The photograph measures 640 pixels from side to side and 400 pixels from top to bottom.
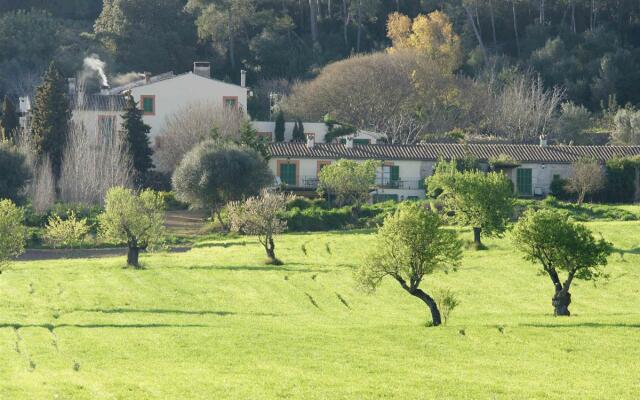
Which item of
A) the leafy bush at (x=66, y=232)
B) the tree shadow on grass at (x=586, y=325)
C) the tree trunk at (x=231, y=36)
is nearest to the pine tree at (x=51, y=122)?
the leafy bush at (x=66, y=232)

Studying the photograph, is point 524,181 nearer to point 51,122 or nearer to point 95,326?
point 51,122

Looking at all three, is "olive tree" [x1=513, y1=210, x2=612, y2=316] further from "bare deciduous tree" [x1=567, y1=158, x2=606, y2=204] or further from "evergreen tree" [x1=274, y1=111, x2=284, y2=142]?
"evergreen tree" [x1=274, y1=111, x2=284, y2=142]

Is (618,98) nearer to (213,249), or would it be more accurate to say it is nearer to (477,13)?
(477,13)

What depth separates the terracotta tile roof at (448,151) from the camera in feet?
293

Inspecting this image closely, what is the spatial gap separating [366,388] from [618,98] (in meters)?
83.9

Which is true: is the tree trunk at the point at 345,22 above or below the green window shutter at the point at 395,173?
above

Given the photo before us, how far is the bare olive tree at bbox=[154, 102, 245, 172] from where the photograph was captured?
9275cm

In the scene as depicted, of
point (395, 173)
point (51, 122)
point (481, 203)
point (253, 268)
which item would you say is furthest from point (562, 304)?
point (51, 122)

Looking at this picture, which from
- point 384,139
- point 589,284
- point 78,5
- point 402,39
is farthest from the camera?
point 78,5

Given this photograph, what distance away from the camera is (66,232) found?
2726 inches

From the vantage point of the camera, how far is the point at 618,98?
11338cm

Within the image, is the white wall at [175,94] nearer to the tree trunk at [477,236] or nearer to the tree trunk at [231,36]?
the tree trunk at [231,36]

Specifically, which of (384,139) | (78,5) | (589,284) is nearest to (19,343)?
(589,284)

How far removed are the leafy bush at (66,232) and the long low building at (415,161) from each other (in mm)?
18069
